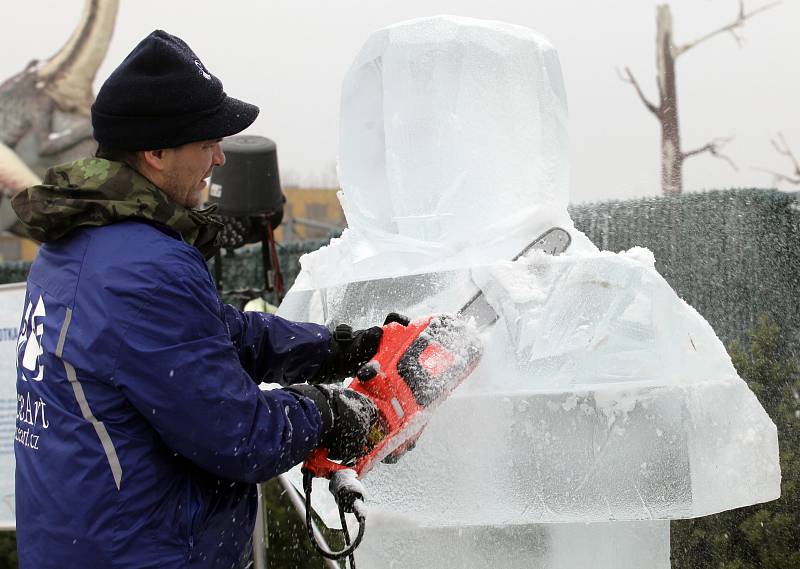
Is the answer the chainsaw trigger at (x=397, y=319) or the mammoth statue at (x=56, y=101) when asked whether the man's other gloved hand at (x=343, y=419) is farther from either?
the mammoth statue at (x=56, y=101)

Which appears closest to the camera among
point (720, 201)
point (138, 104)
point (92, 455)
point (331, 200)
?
point (92, 455)

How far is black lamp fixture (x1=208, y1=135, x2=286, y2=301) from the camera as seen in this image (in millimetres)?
4066

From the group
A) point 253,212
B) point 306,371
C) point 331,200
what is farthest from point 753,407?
point 331,200

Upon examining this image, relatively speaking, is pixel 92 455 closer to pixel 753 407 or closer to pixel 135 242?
pixel 135 242

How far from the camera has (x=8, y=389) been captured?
3.68 metres

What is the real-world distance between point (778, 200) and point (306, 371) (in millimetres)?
2738

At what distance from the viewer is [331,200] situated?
1227cm

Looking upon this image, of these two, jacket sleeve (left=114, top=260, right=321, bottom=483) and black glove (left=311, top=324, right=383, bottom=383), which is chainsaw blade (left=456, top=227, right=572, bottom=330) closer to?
black glove (left=311, top=324, right=383, bottom=383)

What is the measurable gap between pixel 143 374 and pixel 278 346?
2.00ft

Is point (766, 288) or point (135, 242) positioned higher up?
point (135, 242)

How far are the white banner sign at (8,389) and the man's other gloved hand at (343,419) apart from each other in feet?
8.07

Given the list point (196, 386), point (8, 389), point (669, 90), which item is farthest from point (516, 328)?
point (669, 90)

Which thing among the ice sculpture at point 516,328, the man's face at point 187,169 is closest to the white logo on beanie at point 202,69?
the man's face at point 187,169

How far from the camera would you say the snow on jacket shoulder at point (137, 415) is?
1.44m
